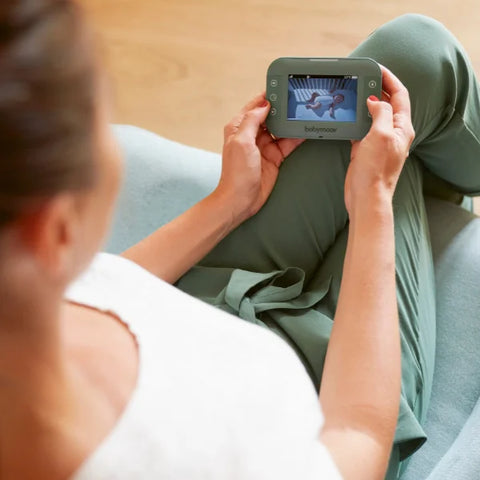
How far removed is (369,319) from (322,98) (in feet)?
1.05

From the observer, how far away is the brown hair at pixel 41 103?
0.30 metres

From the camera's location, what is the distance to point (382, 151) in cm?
78

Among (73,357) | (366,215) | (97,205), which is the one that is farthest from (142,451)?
(366,215)

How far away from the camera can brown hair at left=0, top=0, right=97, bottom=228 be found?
304 millimetres

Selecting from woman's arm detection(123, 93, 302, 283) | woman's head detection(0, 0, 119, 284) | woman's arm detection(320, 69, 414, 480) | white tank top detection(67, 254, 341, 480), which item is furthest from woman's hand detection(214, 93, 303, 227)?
woman's head detection(0, 0, 119, 284)

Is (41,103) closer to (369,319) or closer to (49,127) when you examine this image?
(49,127)

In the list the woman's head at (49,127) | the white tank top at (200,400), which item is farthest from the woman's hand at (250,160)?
the woman's head at (49,127)

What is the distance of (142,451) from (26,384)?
108 millimetres

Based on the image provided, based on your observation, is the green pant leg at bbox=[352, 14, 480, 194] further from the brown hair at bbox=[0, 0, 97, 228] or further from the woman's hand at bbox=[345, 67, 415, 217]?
the brown hair at bbox=[0, 0, 97, 228]

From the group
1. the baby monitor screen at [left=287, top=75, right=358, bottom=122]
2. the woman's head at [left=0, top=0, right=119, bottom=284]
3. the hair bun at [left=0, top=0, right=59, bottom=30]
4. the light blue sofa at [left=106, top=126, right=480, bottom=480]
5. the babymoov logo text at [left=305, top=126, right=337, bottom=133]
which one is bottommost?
the light blue sofa at [left=106, top=126, right=480, bottom=480]

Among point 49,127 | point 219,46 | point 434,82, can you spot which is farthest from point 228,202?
point 219,46

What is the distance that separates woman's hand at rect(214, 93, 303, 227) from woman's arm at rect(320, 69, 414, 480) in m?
0.11

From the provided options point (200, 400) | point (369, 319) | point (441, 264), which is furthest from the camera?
point (441, 264)

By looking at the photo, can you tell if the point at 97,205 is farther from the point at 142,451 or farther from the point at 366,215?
the point at 366,215
